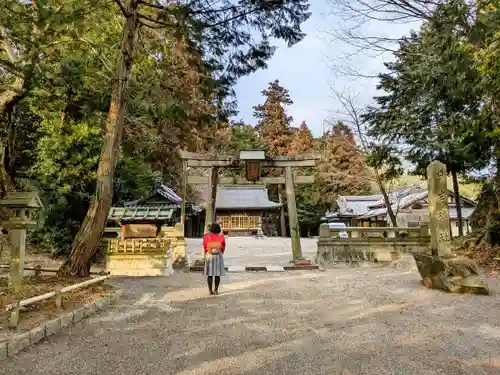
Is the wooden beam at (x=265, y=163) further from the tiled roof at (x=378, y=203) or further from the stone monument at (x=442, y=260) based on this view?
the tiled roof at (x=378, y=203)

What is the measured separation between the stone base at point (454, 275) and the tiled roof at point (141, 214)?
22.0ft

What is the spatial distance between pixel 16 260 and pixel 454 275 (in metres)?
7.44

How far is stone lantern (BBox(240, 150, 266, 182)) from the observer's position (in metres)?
12.2

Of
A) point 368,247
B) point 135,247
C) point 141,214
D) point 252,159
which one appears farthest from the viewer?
point 368,247

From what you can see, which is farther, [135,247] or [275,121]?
[275,121]

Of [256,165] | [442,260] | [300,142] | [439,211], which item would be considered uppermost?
[300,142]

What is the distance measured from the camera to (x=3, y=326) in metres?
4.27

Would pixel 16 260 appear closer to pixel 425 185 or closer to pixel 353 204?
pixel 353 204

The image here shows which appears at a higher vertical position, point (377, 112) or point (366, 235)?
point (377, 112)

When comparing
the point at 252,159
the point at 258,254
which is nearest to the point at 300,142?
the point at 258,254

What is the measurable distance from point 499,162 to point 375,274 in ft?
20.1

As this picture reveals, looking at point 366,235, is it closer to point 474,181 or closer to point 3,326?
point 474,181

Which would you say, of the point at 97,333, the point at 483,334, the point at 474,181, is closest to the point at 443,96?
the point at 474,181

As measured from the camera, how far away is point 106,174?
750cm
